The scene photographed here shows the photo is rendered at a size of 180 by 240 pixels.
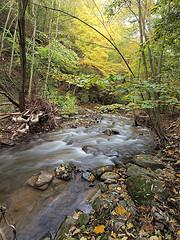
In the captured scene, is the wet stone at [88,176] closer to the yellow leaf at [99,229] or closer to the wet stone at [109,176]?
the wet stone at [109,176]

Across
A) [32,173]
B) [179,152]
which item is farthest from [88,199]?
[179,152]

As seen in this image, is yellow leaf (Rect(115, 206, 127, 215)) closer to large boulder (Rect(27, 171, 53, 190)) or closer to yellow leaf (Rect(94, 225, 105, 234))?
yellow leaf (Rect(94, 225, 105, 234))

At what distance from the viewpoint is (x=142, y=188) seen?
9.95 feet

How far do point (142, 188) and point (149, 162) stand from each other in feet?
3.68

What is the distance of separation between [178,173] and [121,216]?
1.65 m

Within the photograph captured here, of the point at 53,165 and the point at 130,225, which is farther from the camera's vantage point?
the point at 53,165

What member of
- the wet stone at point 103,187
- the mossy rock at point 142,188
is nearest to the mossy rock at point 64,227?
Result: the wet stone at point 103,187

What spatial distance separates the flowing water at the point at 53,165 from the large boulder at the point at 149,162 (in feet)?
1.32

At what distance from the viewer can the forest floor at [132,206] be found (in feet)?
7.86

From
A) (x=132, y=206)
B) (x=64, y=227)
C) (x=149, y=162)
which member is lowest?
(x=64, y=227)

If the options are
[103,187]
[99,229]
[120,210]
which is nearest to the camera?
[99,229]

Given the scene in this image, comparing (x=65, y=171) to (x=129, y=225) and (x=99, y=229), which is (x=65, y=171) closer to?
(x=99, y=229)

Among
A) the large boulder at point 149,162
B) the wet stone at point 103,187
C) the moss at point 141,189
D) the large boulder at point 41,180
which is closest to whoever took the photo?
the moss at point 141,189

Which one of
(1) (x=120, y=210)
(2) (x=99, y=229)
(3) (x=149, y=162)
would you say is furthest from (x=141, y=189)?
(3) (x=149, y=162)
